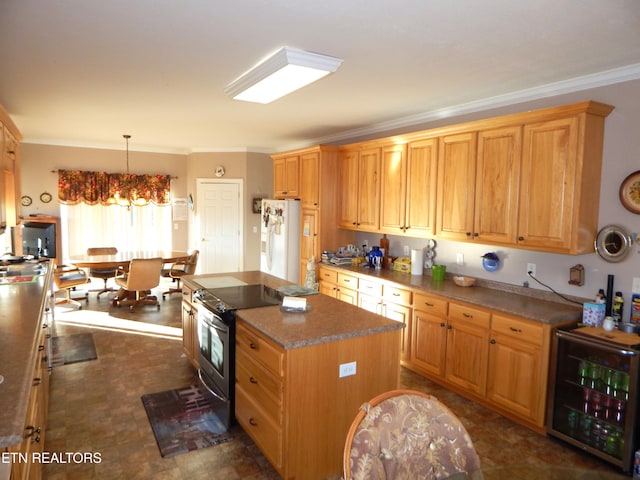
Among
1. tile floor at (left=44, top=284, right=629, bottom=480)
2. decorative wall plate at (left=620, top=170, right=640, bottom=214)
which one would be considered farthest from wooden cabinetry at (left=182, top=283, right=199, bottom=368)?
decorative wall plate at (left=620, top=170, right=640, bottom=214)

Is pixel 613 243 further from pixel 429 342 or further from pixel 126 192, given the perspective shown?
pixel 126 192

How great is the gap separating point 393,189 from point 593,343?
8.21ft

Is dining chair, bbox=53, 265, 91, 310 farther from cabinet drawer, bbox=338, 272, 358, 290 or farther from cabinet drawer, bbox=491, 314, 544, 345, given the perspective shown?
cabinet drawer, bbox=491, 314, 544, 345

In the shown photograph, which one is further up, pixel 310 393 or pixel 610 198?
pixel 610 198

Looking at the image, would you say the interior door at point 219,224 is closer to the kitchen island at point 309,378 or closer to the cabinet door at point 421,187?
the cabinet door at point 421,187

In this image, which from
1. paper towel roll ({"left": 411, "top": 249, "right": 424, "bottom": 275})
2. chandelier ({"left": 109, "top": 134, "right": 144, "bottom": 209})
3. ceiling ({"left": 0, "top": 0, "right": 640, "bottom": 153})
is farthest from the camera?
chandelier ({"left": 109, "top": 134, "right": 144, "bottom": 209})

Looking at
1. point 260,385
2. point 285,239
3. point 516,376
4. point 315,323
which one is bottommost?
point 516,376

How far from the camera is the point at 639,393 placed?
8.34ft

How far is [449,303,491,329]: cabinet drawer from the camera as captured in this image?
11.1 feet

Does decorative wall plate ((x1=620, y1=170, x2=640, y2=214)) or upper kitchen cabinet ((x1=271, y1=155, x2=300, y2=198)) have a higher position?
upper kitchen cabinet ((x1=271, y1=155, x2=300, y2=198))

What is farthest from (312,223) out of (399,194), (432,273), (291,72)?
(291,72)

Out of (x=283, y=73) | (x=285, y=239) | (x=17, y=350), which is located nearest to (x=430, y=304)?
(x=283, y=73)

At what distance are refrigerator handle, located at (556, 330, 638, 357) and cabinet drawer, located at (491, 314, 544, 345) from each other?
143 millimetres

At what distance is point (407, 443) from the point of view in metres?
1.49
